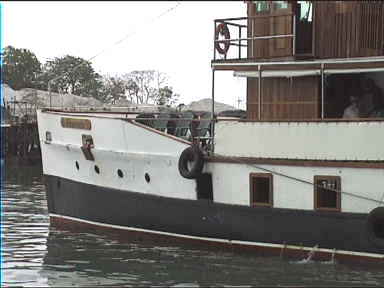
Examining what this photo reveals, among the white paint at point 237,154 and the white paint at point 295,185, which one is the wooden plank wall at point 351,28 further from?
the white paint at point 295,185

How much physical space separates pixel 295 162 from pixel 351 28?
2687mm

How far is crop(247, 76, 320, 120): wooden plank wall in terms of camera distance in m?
14.4

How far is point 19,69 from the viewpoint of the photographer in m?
56.2

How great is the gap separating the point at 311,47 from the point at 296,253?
400 cm

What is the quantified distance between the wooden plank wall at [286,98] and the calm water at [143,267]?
2.83m

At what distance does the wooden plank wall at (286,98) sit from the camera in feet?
47.3

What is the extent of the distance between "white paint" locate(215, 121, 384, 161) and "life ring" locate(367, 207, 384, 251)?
3.11 feet

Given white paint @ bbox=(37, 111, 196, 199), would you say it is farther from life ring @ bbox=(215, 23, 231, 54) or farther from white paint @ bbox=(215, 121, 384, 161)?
life ring @ bbox=(215, 23, 231, 54)

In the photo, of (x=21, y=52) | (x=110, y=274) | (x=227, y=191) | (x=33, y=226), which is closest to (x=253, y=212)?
(x=227, y=191)

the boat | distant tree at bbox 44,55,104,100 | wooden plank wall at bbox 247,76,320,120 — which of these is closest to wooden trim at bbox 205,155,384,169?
the boat

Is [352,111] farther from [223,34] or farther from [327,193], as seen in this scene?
[223,34]

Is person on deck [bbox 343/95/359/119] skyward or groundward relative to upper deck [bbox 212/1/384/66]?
groundward

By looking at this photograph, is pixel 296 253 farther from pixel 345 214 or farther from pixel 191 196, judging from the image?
pixel 191 196

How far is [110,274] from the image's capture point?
12.7m
